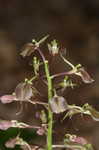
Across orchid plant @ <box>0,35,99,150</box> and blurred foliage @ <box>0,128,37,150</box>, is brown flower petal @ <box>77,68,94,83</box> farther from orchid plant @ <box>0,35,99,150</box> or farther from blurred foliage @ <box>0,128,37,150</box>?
blurred foliage @ <box>0,128,37,150</box>

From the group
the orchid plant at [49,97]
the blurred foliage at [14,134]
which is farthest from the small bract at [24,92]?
the blurred foliage at [14,134]

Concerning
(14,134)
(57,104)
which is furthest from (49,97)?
(14,134)

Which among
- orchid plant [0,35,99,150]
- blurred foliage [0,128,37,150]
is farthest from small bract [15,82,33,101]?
blurred foliage [0,128,37,150]

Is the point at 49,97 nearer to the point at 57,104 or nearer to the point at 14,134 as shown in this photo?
the point at 57,104

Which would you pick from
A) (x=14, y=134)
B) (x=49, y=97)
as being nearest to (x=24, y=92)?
(x=49, y=97)

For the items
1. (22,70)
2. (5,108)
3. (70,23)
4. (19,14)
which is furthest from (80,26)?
(5,108)

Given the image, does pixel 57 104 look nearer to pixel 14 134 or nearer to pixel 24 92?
pixel 24 92

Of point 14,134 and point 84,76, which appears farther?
point 14,134

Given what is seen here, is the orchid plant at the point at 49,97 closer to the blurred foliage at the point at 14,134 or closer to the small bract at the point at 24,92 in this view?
the small bract at the point at 24,92

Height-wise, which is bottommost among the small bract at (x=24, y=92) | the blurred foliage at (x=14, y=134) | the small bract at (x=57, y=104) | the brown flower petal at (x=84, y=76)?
the blurred foliage at (x=14, y=134)

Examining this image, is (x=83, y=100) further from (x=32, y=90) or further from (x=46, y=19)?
(x=32, y=90)

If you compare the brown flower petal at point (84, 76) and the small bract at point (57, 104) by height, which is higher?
the brown flower petal at point (84, 76)
